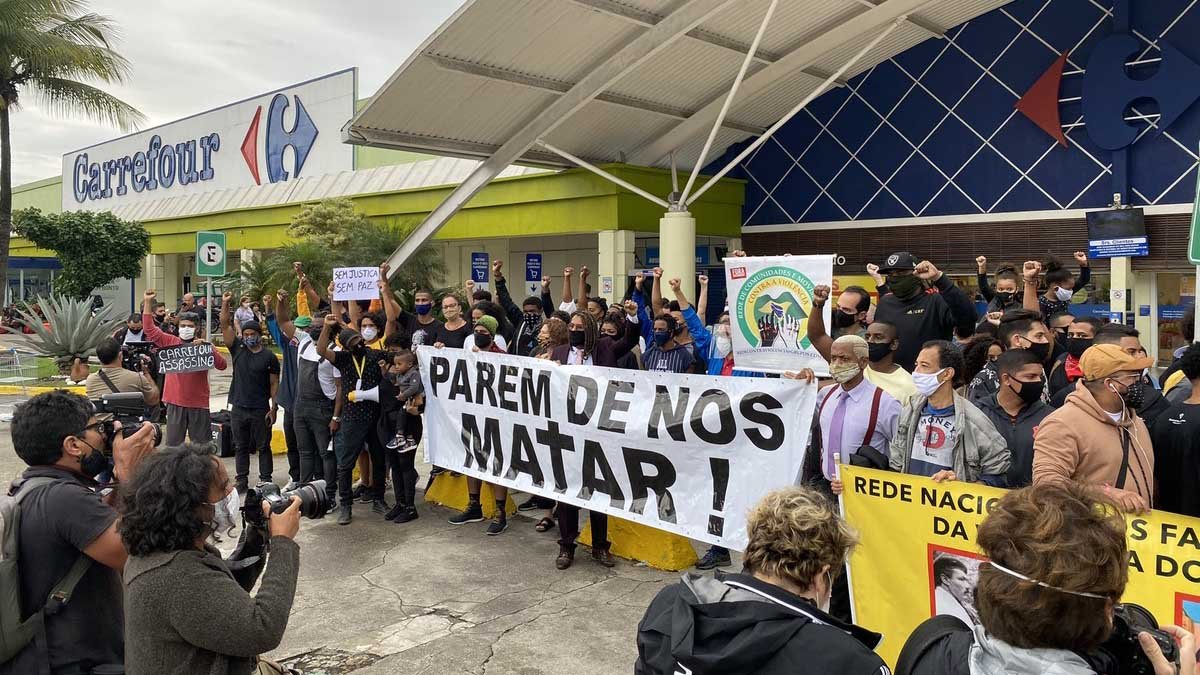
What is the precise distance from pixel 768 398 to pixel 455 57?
30.9 ft

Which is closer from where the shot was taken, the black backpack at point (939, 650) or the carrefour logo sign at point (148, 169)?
the black backpack at point (939, 650)

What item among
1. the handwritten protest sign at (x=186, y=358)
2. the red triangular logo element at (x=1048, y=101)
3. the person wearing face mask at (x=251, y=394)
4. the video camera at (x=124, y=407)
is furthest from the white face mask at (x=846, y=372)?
the red triangular logo element at (x=1048, y=101)

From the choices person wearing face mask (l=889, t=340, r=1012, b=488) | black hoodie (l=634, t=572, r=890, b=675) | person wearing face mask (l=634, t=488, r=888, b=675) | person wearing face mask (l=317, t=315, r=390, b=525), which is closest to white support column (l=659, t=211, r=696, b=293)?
person wearing face mask (l=317, t=315, r=390, b=525)

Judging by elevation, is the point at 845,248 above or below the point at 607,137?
below

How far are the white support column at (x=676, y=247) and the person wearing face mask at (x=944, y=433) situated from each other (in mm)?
11851

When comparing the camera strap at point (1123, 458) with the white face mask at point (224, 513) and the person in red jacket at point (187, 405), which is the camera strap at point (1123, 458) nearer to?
the white face mask at point (224, 513)

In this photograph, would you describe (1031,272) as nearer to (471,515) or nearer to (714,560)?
(714,560)

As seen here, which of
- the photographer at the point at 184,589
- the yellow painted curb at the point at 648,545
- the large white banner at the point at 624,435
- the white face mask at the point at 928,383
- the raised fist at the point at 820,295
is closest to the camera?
the photographer at the point at 184,589

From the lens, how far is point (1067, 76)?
14.8 m

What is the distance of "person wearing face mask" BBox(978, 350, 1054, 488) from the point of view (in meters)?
4.56

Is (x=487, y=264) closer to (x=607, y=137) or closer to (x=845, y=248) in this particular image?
(x=607, y=137)

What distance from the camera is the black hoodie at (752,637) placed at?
6.86ft

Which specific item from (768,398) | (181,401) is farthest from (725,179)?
(768,398)

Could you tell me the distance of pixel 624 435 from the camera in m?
6.31
